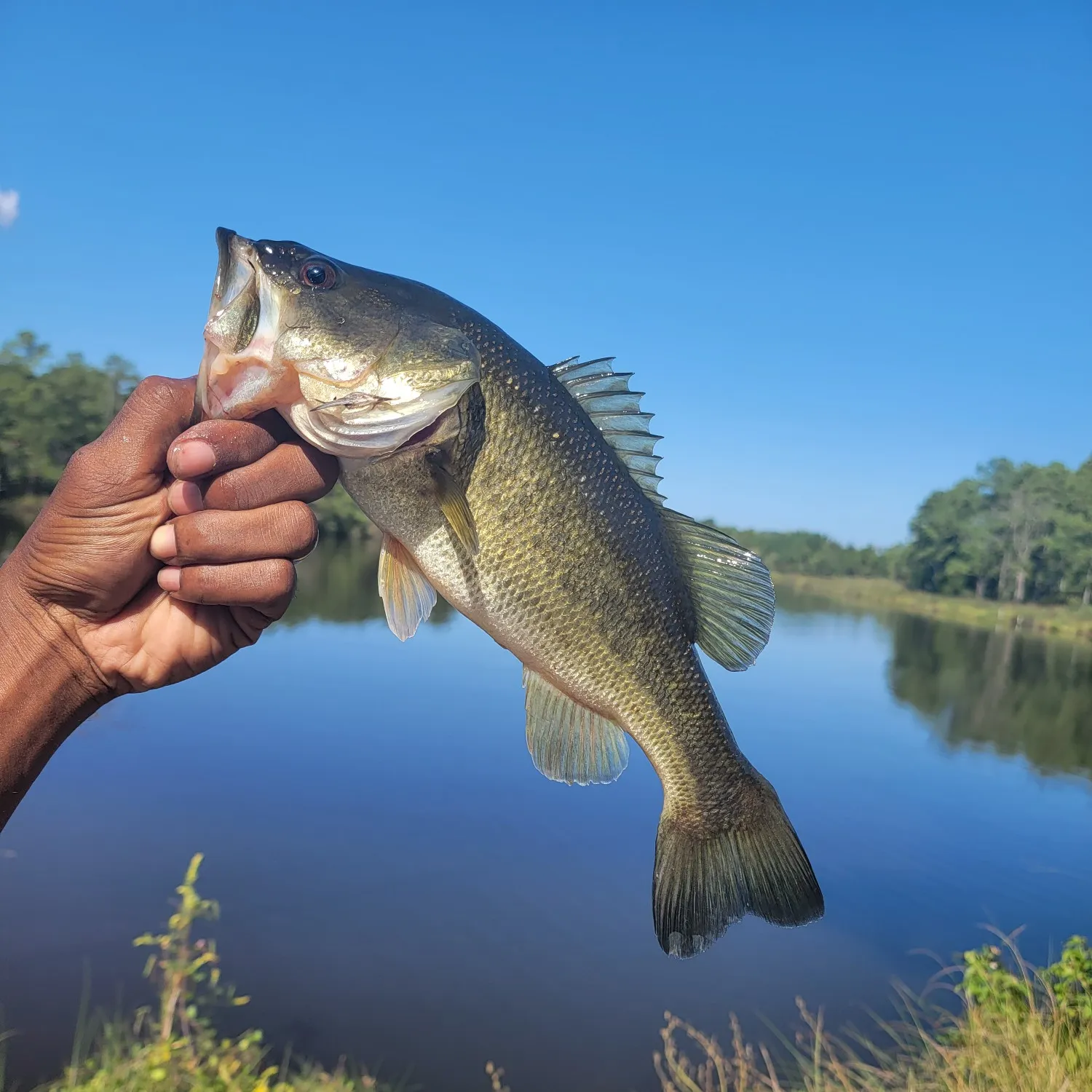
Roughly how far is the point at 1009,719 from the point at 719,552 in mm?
29808

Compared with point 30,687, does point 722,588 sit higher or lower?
higher

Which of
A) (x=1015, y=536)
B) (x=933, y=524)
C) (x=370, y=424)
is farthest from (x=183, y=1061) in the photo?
(x=933, y=524)

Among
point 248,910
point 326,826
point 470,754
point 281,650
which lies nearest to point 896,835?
point 470,754

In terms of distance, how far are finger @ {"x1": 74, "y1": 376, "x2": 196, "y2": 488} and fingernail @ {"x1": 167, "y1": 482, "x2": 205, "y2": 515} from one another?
83mm

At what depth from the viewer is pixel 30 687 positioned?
7.55 feet

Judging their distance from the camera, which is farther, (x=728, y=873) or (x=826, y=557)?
(x=826, y=557)

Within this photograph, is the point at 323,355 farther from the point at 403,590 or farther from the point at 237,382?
the point at 403,590

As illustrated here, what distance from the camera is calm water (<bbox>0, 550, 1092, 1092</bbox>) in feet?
27.9

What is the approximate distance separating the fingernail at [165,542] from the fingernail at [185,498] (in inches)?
2.0

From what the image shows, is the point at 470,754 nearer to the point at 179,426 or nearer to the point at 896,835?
the point at 896,835

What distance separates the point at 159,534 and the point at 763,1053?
19.8 feet

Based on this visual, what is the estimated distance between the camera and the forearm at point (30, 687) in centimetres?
226

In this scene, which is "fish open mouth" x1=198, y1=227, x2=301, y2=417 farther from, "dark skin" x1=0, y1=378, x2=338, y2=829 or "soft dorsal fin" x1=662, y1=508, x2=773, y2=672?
"soft dorsal fin" x1=662, y1=508, x2=773, y2=672

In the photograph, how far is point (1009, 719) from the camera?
2764 cm
